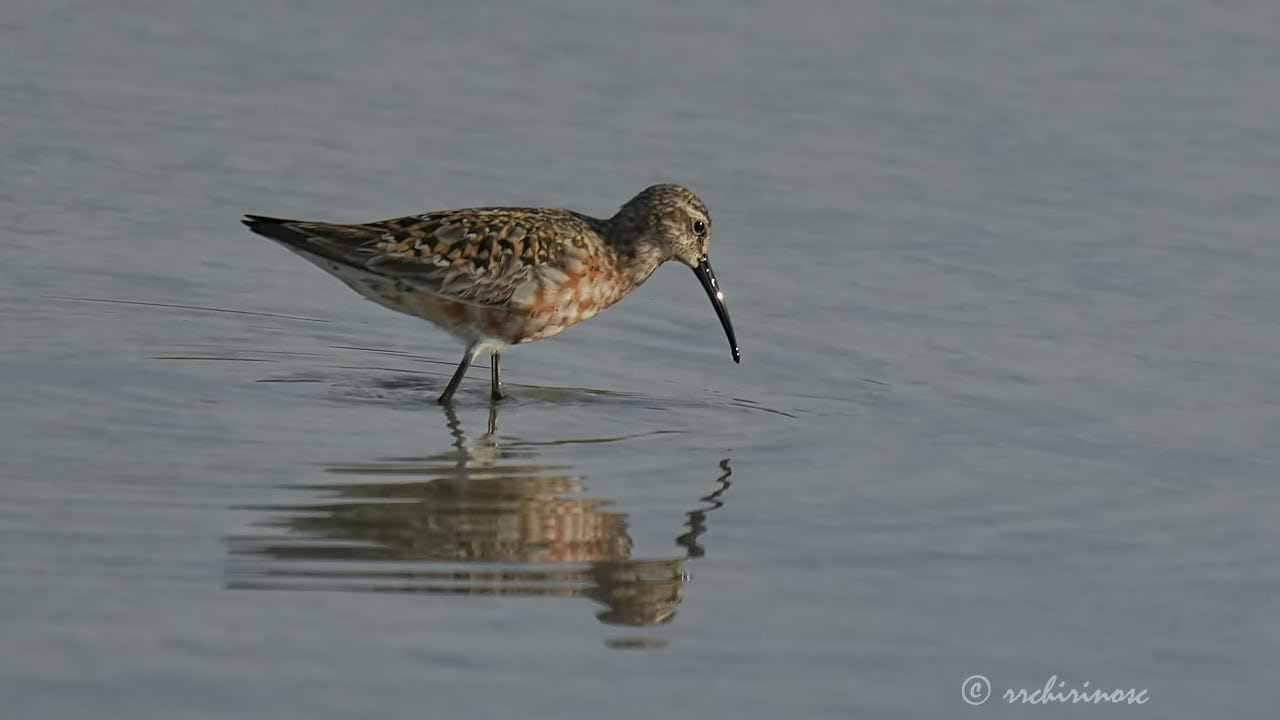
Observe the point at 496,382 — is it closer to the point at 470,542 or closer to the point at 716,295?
the point at 716,295

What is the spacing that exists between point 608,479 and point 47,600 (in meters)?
3.05

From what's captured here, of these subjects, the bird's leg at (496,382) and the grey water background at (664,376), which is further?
the bird's leg at (496,382)

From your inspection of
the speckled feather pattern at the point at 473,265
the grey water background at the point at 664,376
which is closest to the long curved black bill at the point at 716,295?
the grey water background at the point at 664,376

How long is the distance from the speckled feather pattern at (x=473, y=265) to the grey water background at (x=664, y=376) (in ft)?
1.40

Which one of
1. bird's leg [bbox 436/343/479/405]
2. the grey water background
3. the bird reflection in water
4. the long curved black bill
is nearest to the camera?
the grey water background

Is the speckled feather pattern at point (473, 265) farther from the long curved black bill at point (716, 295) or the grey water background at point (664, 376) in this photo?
the long curved black bill at point (716, 295)

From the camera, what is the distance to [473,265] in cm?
1175

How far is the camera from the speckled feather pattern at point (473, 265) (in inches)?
460

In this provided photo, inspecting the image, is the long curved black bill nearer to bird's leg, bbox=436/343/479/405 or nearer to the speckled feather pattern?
the speckled feather pattern

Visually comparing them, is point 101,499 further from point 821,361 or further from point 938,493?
point 821,361

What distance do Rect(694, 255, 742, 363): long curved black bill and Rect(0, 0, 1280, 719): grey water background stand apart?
0.16 meters

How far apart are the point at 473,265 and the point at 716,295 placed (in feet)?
4.96

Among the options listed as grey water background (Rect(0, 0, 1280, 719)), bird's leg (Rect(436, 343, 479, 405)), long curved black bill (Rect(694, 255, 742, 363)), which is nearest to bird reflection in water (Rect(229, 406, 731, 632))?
grey water background (Rect(0, 0, 1280, 719))

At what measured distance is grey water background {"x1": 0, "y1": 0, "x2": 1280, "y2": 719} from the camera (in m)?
7.39
